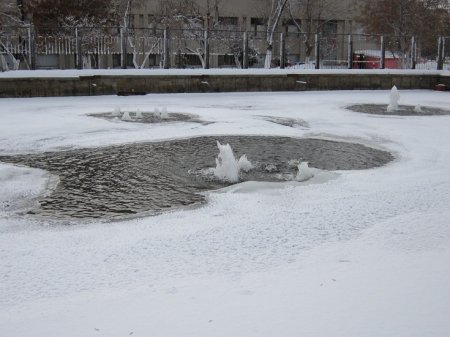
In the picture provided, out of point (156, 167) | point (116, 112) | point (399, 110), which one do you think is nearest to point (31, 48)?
point (116, 112)

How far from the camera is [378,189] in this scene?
7473 mm

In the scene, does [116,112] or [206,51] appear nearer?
[116,112]

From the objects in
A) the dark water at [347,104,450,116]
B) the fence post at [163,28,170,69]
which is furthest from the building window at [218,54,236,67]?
the dark water at [347,104,450,116]

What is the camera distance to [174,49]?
26203mm

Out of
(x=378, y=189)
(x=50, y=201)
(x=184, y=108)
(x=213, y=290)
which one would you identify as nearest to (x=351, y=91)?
(x=184, y=108)

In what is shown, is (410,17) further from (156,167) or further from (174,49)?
(156,167)

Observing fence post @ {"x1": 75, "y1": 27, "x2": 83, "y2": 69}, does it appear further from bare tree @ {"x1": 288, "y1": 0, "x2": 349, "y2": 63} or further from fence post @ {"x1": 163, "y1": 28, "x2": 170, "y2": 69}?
bare tree @ {"x1": 288, "y1": 0, "x2": 349, "y2": 63}

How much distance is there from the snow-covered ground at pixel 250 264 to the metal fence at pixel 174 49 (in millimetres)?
13915

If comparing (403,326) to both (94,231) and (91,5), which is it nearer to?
(94,231)

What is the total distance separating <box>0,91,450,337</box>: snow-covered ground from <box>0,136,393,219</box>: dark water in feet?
1.30

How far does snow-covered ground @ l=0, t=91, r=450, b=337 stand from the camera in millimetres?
3898

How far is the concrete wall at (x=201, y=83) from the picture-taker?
63.1ft

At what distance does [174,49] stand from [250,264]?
2221 centimetres

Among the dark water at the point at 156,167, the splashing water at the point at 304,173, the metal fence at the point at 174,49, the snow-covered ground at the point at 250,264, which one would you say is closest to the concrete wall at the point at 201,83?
the metal fence at the point at 174,49
